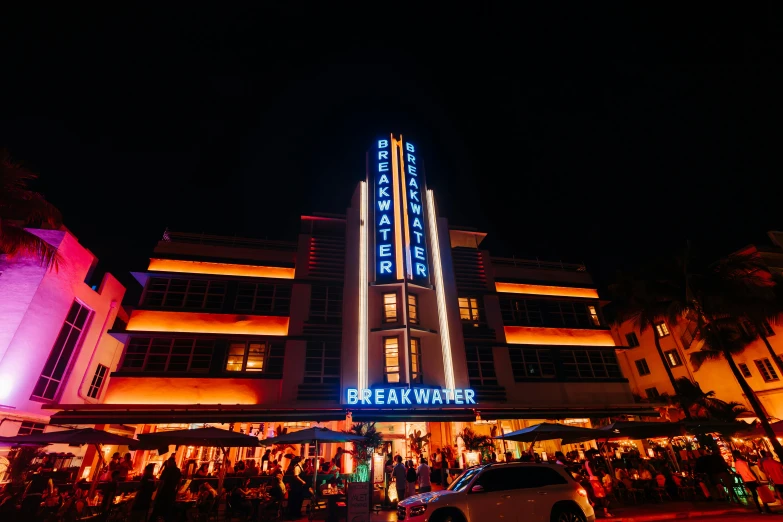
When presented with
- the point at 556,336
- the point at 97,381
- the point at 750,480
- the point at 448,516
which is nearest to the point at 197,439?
the point at 448,516

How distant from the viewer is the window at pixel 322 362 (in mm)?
20750

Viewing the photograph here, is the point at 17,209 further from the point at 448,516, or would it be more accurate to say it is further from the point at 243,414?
the point at 448,516

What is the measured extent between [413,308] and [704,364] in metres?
27.9

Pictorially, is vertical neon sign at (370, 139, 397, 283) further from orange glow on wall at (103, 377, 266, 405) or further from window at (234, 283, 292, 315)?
orange glow on wall at (103, 377, 266, 405)

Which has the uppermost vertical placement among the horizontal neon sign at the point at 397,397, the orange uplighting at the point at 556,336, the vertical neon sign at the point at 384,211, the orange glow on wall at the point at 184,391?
the vertical neon sign at the point at 384,211

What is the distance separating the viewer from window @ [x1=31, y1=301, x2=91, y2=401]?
18203mm

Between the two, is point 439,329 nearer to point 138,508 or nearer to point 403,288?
point 403,288

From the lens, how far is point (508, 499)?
359 inches

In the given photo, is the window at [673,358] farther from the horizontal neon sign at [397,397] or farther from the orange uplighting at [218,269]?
the orange uplighting at [218,269]

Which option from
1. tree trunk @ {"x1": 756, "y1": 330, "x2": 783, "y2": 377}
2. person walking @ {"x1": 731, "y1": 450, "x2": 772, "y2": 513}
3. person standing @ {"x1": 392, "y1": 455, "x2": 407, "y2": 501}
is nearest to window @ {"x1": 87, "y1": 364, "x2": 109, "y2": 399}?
person standing @ {"x1": 392, "y1": 455, "x2": 407, "y2": 501}

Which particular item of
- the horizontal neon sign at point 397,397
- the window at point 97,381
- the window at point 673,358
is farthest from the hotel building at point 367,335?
the window at point 673,358

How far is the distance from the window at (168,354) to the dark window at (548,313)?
1872 cm

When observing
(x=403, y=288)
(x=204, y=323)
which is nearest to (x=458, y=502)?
(x=403, y=288)

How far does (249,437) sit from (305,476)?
2682 millimetres
